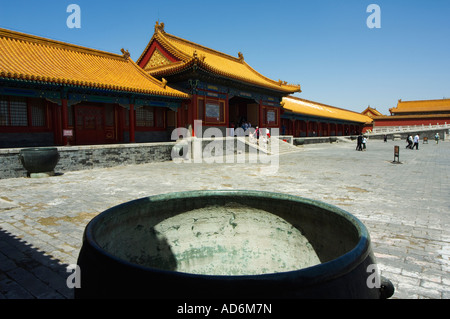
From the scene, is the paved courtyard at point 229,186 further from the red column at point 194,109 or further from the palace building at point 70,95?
the red column at point 194,109

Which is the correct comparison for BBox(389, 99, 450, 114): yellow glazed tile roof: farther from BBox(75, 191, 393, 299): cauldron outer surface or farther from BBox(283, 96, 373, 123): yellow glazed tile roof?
BBox(75, 191, 393, 299): cauldron outer surface

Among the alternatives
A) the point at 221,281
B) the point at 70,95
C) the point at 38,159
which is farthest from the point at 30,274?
the point at 70,95

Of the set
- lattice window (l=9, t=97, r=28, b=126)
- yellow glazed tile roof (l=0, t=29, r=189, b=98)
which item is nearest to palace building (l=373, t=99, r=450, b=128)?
yellow glazed tile roof (l=0, t=29, r=189, b=98)

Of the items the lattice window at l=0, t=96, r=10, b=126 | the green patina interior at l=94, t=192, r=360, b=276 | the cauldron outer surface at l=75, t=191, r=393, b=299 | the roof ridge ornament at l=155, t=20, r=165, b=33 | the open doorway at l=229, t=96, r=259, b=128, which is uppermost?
the roof ridge ornament at l=155, t=20, r=165, b=33

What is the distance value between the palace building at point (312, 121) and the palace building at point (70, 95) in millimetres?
14738

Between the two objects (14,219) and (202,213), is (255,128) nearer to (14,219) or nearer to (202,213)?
(14,219)

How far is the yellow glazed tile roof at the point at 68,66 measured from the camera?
10.9 meters

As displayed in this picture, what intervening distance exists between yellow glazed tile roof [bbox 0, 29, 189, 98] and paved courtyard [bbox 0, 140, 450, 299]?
3.83 meters

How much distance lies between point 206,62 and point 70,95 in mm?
10058

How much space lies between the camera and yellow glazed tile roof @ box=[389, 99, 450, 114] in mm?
49709

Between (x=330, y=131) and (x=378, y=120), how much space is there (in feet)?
59.0

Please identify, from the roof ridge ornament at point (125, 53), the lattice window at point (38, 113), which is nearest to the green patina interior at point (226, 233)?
the lattice window at point (38, 113)

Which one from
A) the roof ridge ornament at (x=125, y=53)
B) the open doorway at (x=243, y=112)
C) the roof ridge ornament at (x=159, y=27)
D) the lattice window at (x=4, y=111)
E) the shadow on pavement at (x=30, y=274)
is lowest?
the shadow on pavement at (x=30, y=274)
